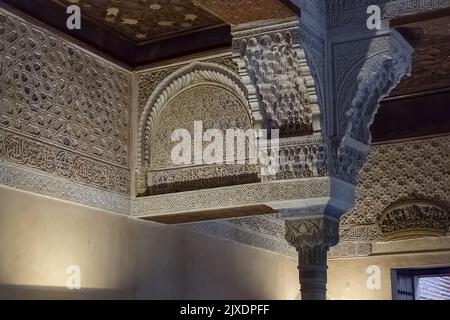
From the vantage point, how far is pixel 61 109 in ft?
17.9

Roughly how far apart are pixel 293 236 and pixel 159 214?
112 cm

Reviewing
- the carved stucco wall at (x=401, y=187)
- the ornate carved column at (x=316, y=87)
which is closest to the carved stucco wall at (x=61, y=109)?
the ornate carved column at (x=316, y=87)

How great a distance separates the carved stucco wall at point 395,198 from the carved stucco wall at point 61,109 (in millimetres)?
1294

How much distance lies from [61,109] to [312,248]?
6.07 ft

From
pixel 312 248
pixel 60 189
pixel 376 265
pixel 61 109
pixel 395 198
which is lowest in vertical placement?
pixel 312 248

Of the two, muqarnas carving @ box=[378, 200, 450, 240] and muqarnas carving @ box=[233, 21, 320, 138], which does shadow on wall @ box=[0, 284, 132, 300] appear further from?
muqarnas carving @ box=[378, 200, 450, 240]

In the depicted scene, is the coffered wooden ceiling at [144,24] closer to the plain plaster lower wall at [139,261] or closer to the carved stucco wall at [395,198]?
the plain plaster lower wall at [139,261]

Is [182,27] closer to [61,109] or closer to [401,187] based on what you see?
[61,109]

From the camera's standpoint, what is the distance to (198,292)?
21.9 ft

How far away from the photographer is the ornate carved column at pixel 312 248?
5.06 metres

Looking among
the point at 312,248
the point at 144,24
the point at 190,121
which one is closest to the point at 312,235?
the point at 312,248
